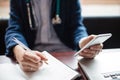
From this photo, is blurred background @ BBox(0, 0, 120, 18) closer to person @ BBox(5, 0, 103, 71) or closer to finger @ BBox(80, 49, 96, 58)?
person @ BBox(5, 0, 103, 71)

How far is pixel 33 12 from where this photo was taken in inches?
48.4

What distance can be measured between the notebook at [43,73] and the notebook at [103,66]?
0.19 ft

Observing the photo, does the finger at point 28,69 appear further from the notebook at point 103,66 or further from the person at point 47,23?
the person at point 47,23

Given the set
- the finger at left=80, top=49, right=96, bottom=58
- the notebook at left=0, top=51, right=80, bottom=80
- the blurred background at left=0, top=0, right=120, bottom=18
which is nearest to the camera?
the notebook at left=0, top=51, right=80, bottom=80

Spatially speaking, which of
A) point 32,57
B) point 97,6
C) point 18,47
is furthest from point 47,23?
point 97,6

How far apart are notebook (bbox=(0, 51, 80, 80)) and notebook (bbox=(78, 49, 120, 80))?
58mm

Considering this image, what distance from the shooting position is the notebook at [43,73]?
31.9 inches

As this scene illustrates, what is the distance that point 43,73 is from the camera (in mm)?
842

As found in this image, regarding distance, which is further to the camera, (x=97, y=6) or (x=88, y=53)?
(x=97, y=6)

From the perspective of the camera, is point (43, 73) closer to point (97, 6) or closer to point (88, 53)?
point (88, 53)

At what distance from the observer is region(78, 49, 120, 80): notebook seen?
2.66ft

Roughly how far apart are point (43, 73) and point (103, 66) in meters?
0.23

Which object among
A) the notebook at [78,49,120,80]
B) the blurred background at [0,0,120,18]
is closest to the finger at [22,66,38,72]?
the notebook at [78,49,120,80]

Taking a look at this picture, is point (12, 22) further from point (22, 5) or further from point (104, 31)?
point (104, 31)
